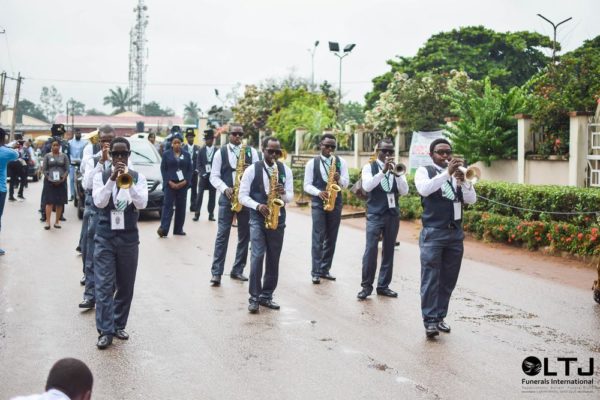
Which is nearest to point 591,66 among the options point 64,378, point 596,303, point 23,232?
point 596,303

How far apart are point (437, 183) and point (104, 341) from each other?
356cm

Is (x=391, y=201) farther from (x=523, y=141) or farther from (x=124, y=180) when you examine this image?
(x=523, y=141)

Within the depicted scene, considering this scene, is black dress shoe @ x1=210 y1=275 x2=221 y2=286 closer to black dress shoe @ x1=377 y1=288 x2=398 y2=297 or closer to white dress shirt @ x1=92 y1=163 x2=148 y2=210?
black dress shoe @ x1=377 y1=288 x2=398 y2=297

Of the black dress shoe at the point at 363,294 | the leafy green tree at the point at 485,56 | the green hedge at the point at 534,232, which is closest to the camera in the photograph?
the black dress shoe at the point at 363,294

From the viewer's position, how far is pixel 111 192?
22.7ft

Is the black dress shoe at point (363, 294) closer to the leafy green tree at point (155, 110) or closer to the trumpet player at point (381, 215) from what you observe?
the trumpet player at point (381, 215)

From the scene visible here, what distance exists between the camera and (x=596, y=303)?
9055 mm

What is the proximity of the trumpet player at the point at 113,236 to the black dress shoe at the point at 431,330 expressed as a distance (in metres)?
3.01

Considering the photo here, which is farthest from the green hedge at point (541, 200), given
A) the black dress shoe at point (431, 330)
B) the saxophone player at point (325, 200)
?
the black dress shoe at point (431, 330)

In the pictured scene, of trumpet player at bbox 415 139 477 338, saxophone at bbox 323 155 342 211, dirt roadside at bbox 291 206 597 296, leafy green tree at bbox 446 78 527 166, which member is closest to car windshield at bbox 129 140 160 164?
dirt roadside at bbox 291 206 597 296

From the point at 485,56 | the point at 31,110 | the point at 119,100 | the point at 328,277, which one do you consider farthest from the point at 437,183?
the point at 31,110

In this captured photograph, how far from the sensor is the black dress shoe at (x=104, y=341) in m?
6.81

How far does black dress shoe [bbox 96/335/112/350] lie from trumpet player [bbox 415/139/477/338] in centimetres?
312

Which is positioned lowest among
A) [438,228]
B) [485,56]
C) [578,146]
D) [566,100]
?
[438,228]
